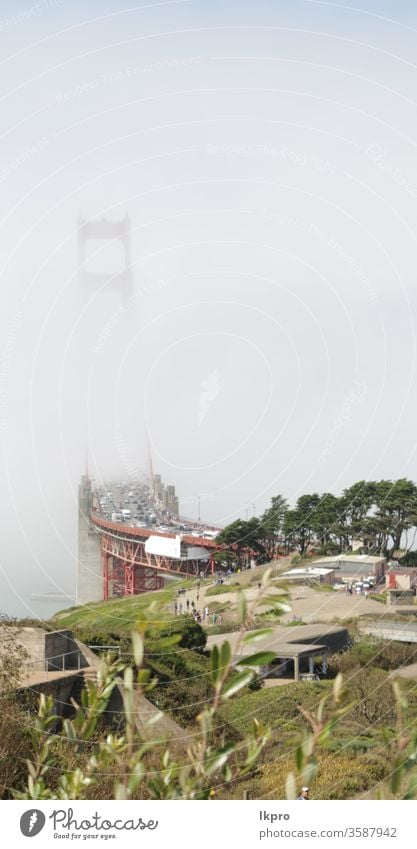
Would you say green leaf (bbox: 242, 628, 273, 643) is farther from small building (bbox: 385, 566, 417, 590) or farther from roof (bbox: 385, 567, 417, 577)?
roof (bbox: 385, 567, 417, 577)

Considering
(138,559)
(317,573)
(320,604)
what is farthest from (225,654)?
(138,559)

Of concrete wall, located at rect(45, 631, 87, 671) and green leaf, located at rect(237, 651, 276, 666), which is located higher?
green leaf, located at rect(237, 651, 276, 666)

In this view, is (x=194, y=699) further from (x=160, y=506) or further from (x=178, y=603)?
(x=178, y=603)

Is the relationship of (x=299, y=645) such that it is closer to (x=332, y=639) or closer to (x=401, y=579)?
(x=332, y=639)

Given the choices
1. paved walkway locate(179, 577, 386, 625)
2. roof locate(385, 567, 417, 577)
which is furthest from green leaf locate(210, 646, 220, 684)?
roof locate(385, 567, 417, 577)

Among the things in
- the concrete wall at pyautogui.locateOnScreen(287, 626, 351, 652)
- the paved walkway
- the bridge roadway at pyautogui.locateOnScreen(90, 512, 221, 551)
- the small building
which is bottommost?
the concrete wall at pyautogui.locateOnScreen(287, 626, 351, 652)
